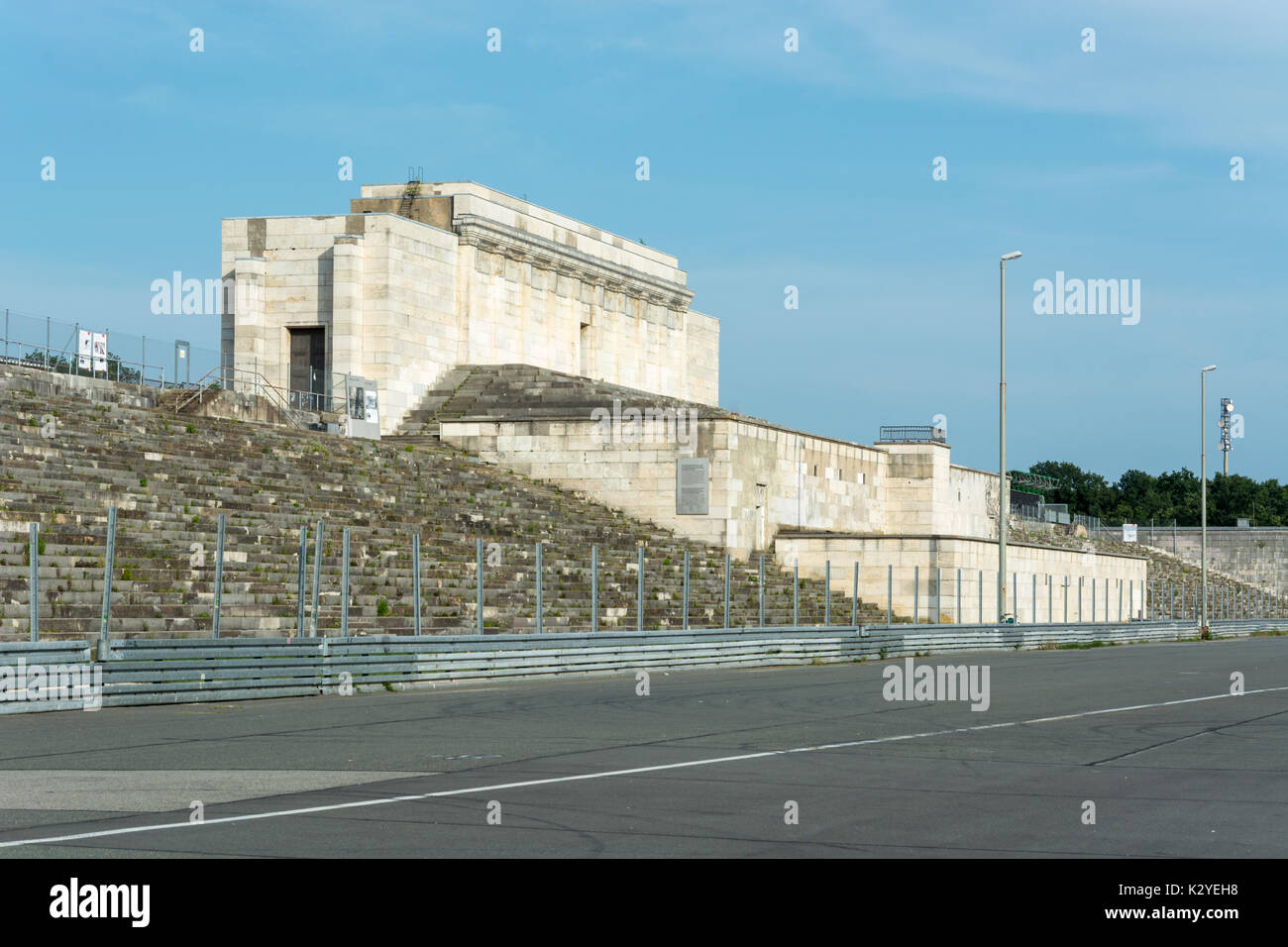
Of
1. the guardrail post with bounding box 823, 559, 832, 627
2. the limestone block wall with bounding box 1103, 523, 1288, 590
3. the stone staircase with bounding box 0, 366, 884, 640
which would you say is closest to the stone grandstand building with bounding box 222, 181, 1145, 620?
the stone staircase with bounding box 0, 366, 884, 640

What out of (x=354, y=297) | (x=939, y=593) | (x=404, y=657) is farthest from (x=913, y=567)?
(x=404, y=657)

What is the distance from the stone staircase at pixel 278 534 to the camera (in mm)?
25234

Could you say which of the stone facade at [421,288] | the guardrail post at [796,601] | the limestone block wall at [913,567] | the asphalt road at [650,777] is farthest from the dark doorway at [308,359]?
the asphalt road at [650,777]

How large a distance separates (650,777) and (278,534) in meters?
19.0

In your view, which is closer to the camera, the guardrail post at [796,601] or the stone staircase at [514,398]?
the guardrail post at [796,601]

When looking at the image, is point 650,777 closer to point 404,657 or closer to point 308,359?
point 404,657

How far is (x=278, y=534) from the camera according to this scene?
3095 centimetres

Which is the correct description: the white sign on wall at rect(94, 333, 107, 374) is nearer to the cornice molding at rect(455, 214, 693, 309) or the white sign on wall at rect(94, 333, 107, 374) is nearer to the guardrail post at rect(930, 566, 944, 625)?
the cornice molding at rect(455, 214, 693, 309)

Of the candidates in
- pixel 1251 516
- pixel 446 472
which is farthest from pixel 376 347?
pixel 1251 516

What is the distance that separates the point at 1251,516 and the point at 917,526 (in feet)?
403

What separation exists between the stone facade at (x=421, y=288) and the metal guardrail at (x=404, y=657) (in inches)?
921

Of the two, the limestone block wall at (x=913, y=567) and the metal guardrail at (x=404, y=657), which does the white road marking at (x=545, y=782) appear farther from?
the limestone block wall at (x=913, y=567)
